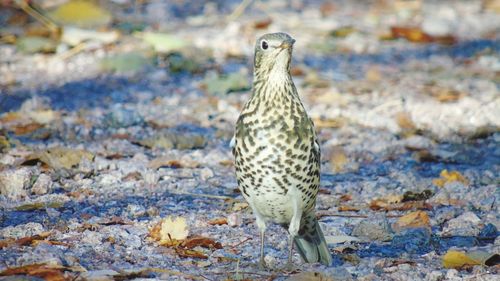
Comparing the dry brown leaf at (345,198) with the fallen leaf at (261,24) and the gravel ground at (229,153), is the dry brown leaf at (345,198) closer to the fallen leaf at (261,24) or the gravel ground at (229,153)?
the gravel ground at (229,153)

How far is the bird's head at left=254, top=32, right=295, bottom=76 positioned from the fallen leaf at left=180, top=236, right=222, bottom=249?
0.94 meters

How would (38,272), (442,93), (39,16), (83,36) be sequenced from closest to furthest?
(38,272)
(442,93)
(83,36)
(39,16)

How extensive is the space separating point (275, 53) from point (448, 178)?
2.18m

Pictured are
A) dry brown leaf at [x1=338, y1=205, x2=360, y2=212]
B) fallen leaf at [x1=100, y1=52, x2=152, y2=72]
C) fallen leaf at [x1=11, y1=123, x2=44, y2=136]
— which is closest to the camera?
dry brown leaf at [x1=338, y1=205, x2=360, y2=212]

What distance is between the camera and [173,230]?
505 centimetres

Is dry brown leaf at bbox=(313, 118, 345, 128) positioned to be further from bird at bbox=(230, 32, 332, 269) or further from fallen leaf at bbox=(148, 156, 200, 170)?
bird at bbox=(230, 32, 332, 269)

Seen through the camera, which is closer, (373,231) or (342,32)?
(373,231)

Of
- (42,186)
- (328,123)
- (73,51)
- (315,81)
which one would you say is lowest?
(42,186)

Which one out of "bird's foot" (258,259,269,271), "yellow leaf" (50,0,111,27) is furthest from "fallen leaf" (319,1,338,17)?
"bird's foot" (258,259,269,271)

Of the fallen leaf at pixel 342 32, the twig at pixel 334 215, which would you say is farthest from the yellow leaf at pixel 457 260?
the fallen leaf at pixel 342 32

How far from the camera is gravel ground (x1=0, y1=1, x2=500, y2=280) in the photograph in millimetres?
4863

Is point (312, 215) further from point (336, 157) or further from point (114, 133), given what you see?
point (114, 133)

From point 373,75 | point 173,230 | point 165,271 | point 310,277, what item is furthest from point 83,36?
point 310,277

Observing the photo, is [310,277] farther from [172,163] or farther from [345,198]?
[172,163]
